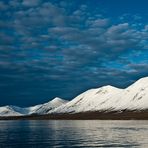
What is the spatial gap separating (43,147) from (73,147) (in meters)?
5.26

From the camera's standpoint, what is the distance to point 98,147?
6962 cm

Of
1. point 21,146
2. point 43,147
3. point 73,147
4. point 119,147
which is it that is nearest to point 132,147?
point 119,147

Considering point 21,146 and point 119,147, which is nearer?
point 119,147

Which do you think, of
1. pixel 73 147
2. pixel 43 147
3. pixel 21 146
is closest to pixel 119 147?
pixel 73 147

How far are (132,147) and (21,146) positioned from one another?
20352mm

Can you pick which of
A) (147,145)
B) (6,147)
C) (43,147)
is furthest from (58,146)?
(147,145)

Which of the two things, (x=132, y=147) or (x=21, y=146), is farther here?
(x=21, y=146)

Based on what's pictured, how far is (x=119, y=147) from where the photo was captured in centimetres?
6800

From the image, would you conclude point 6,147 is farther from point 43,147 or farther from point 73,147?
point 73,147

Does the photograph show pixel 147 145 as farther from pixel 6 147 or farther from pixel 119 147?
pixel 6 147

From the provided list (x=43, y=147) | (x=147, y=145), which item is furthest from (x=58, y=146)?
Answer: (x=147, y=145)

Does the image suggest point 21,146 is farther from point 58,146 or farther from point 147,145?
point 147,145

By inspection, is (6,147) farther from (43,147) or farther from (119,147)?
(119,147)

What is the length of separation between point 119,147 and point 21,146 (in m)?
18.2
